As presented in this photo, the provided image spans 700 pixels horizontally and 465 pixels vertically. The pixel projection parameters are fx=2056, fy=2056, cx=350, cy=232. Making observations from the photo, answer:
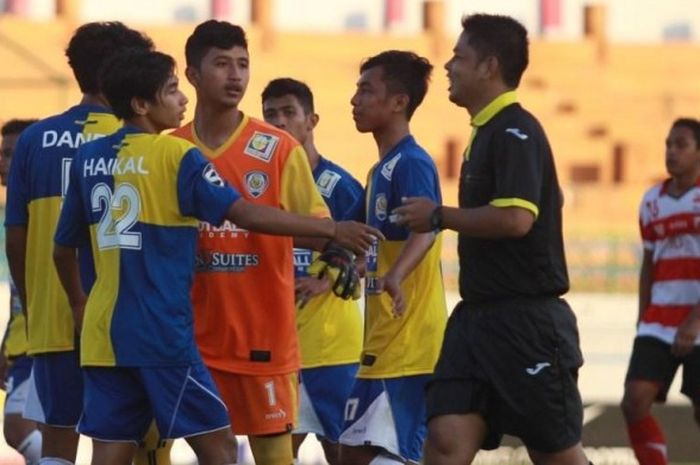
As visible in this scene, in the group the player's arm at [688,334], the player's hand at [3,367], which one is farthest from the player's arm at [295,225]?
the player's arm at [688,334]

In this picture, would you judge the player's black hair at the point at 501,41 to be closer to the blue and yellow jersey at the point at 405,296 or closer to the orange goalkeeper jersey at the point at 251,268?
→ the orange goalkeeper jersey at the point at 251,268

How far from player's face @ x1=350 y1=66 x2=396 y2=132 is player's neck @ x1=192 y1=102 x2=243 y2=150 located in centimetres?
92

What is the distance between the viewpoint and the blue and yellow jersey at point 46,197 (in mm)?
7781

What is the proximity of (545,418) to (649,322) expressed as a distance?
4004 mm

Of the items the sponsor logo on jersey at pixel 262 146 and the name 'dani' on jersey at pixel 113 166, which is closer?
the name 'dani' on jersey at pixel 113 166

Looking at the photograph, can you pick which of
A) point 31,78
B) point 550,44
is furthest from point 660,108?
point 31,78

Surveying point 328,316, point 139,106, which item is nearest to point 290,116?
point 328,316

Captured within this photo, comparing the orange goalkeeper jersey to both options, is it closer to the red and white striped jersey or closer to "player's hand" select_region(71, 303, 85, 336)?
"player's hand" select_region(71, 303, 85, 336)

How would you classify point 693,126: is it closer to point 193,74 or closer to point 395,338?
point 395,338

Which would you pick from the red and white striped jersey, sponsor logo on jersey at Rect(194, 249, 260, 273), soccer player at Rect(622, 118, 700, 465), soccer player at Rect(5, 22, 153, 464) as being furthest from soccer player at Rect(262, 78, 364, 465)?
the red and white striped jersey

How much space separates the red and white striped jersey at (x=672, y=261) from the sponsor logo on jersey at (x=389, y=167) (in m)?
3.02

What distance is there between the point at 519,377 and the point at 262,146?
136cm

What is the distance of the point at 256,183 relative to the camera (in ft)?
25.3

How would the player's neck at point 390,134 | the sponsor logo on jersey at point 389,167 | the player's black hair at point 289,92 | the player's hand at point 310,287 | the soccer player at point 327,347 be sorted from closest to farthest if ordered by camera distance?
the player's hand at point 310,287
the sponsor logo on jersey at point 389,167
the player's neck at point 390,134
the soccer player at point 327,347
the player's black hair at point 289,92
